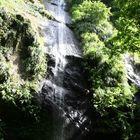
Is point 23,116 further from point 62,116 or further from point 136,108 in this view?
point 136,108

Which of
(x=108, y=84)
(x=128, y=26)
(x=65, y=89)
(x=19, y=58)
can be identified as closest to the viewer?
(x=128, y=26)

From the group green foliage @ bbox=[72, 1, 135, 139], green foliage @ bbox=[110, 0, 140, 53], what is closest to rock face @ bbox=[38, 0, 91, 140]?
green foliage @ bbox=[72, 1, 135, 139]

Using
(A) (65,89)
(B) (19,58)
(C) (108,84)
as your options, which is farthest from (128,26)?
(B) (19,58)

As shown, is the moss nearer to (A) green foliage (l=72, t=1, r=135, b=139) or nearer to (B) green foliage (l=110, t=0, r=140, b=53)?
(A) green foliage (l=72, t=1, r=135, b=139)

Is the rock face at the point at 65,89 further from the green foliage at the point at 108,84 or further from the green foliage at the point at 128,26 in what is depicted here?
the green foliage at the point at 128,26

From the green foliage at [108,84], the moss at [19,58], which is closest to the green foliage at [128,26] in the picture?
the green foliage at [108,84]

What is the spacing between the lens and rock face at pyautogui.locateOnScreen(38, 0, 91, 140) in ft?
36.4

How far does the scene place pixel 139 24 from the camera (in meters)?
10.7

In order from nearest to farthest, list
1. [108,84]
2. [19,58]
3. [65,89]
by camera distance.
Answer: [65,89] < [19,58] < [108,84]

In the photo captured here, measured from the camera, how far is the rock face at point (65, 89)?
11109 millimetres

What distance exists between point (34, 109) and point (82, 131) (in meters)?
1.85

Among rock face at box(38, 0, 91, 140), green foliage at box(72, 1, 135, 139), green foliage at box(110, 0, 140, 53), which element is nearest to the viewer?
green foliage at box(110, 0, 140, 53)

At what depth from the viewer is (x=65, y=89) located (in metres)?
12.0

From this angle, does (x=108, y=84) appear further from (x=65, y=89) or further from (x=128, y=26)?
(x=128, y=26)
